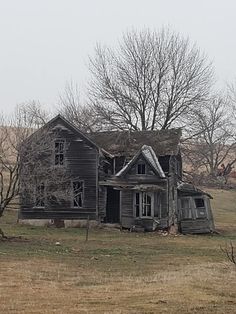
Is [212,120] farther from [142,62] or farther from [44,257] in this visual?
[44,257]

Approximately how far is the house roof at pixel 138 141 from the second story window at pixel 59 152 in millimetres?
4152

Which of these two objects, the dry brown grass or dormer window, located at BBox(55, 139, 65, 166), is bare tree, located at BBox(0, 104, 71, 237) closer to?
dormer window, located at BBox(55, 139, 65, 166)

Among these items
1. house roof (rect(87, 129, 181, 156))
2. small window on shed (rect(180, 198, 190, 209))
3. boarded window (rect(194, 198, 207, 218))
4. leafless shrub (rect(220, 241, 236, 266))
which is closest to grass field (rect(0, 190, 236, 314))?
leafless shrub (rect(220, 241, 236, 266))

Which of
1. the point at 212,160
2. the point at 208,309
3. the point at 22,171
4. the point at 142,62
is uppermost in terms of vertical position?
the point at 142,62

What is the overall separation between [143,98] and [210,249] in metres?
30.7

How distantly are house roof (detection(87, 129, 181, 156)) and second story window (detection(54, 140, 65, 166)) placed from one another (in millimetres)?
4152

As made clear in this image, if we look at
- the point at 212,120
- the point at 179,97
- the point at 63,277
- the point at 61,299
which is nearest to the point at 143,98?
the point at 179,97

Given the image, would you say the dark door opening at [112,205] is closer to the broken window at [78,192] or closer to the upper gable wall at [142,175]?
the upper gable wall at [142,175]

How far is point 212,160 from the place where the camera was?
8388 cm

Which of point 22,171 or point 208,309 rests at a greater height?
point 22,171

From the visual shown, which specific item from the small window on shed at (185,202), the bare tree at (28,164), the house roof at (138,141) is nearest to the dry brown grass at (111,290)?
the bare tree at (28,164)

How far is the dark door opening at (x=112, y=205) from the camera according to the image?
4219 centimetres

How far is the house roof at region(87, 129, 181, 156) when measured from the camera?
140 ft

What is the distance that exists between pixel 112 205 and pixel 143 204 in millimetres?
2809
